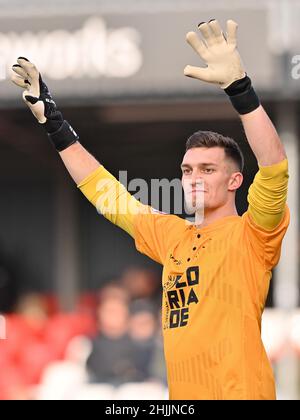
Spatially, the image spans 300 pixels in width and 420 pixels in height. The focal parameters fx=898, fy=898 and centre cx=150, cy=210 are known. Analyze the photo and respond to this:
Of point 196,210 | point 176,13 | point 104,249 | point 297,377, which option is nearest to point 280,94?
point 176,13

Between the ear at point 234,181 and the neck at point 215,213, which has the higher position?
the ear at point 234,181

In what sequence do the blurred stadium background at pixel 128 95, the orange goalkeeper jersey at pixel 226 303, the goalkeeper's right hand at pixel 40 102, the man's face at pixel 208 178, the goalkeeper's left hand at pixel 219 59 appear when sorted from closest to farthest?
the goalkeeper's left hand at pixel 219 59
the orange goalkeeper jersey at pixel 226 303
the man's face at pixel 208 178
the goalkeeper's right hand at pixel 40 102
the blurred stadium background at pixel 128 95

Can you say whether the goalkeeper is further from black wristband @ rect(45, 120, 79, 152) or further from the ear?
black wristband @ rect(45, 120, 79, 152)

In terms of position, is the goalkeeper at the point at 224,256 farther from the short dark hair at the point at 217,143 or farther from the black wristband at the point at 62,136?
the black wristband at the point at 62,136

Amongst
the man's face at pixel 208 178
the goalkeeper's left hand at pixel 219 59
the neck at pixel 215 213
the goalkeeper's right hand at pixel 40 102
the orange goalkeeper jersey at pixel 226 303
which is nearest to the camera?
the goalkeeper's left hand at pixel 219 59

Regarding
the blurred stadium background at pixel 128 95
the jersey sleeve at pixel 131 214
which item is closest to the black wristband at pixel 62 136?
the jersey sleeve at pixel 131 214

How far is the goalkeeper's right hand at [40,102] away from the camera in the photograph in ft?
14.6

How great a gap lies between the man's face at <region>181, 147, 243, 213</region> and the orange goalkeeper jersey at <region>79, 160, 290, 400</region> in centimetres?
13

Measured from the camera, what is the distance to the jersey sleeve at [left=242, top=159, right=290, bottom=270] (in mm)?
3744

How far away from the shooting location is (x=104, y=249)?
17.1 m

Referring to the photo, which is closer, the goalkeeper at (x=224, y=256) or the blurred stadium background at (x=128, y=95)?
the goalkeeper at (x=224, y=256)

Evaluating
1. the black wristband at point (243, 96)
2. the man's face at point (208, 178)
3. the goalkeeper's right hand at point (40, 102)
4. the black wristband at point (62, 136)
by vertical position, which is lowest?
the man's face at point (208, 178)

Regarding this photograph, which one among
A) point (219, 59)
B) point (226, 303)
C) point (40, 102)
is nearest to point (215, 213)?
point (226, 303)
